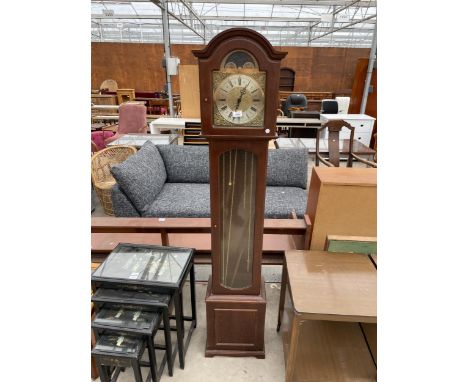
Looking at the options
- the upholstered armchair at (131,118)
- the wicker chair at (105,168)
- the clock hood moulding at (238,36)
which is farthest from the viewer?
the upholstered armchair at (131,118)

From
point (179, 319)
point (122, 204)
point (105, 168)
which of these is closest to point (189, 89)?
point (105, 168)

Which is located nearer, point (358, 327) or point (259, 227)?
point (259, 227)

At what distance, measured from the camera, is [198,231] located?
1634 millimetres

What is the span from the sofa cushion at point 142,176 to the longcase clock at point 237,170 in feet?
3.56

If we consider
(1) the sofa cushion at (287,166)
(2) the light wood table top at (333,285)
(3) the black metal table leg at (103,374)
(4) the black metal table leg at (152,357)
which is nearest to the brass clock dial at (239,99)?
(2) the light wood table top at (333,285)

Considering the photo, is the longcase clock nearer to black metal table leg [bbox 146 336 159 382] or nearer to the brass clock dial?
the brass clock dial

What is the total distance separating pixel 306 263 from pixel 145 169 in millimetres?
1551

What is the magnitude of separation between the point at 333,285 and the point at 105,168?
2.58 meters

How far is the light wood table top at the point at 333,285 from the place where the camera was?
1104 mm

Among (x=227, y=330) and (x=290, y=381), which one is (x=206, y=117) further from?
(x=290, y=381)

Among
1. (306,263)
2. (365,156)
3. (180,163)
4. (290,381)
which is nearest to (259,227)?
(306,263)

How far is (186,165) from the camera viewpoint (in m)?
2.79

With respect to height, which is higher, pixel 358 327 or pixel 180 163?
pixel 180 163

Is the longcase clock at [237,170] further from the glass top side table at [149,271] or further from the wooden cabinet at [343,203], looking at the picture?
the wooden cabinet at [343,203]
